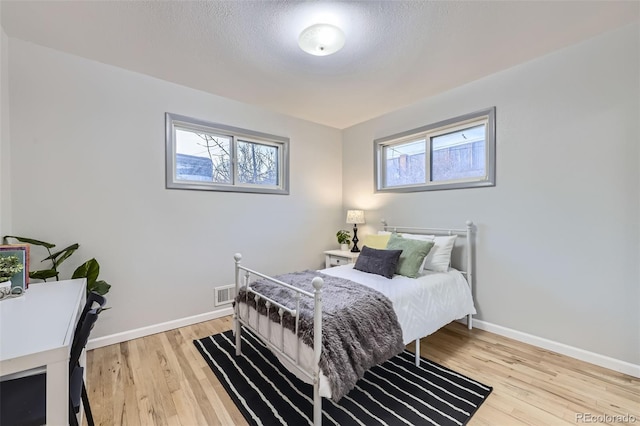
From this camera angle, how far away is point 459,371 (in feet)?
6.80

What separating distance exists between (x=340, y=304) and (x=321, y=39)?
183 centimetres

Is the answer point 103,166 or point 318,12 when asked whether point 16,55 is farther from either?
point 318,12

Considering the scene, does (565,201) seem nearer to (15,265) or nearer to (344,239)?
(344,239)

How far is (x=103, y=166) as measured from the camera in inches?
96.3

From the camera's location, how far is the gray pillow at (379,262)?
2512 millimetres

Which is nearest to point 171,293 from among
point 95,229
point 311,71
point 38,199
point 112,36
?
point 95,229

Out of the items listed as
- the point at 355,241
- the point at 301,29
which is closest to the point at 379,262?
the point at 355,241

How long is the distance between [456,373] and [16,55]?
4.10 meters

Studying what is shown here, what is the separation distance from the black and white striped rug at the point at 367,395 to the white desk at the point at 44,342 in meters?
0.99

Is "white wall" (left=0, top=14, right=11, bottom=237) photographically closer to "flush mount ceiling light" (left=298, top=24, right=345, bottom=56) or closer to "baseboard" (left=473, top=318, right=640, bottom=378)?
"flush mount ceiling light" (left=298, top=24, right=345, bottom=56)

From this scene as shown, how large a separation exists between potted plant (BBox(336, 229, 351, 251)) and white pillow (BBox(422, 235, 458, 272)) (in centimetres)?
134

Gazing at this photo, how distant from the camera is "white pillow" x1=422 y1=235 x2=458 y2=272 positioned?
271cm

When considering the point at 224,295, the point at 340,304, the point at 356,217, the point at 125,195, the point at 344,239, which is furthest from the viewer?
the point at 344,239

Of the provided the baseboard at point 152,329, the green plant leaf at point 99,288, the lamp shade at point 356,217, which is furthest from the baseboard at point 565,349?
the green plant leaf at point 99,288
